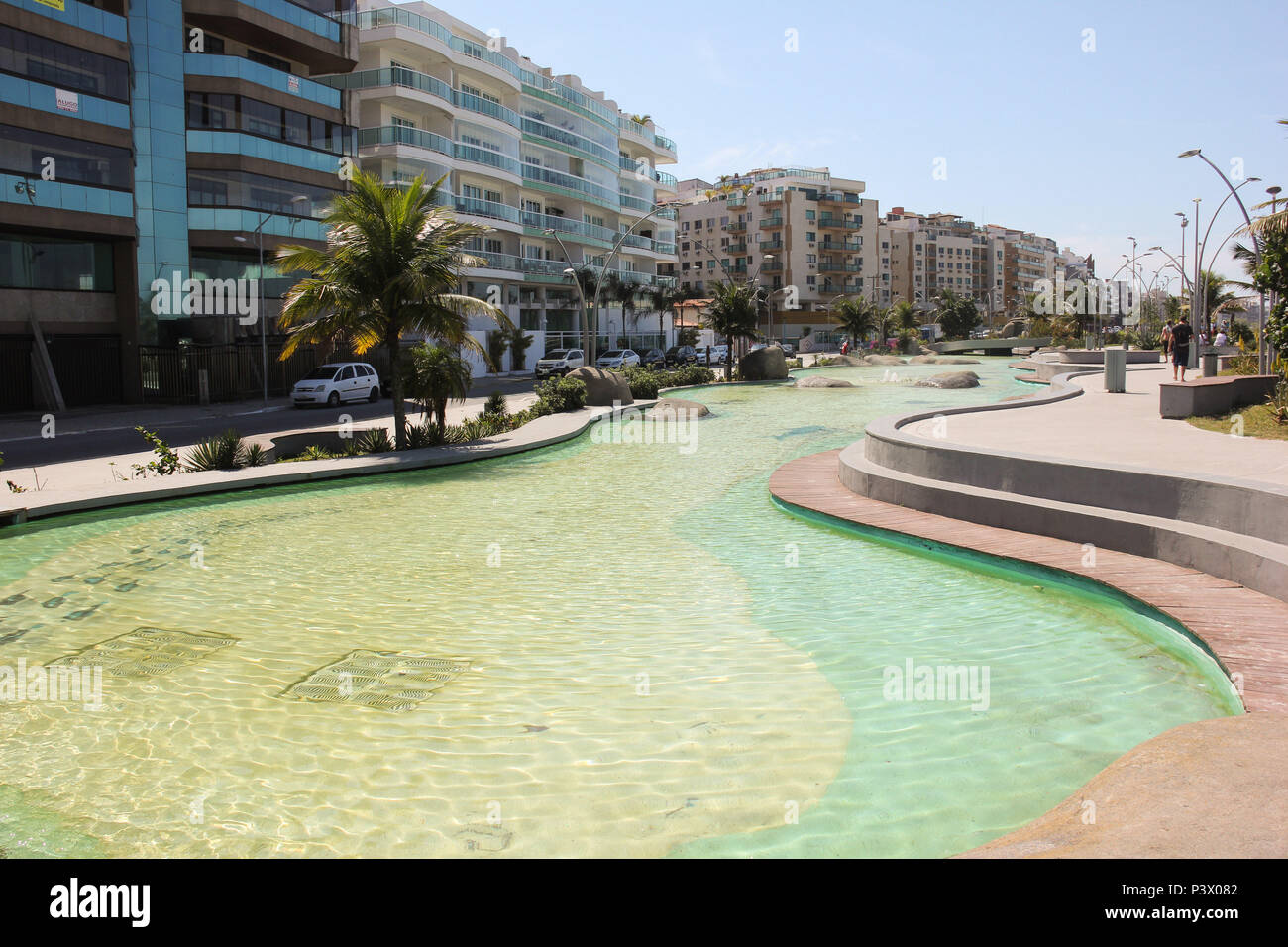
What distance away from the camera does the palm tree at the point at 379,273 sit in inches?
800

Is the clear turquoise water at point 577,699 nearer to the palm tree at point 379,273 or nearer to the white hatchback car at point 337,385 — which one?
the palm tree at point 379,273

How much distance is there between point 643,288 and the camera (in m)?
79.6

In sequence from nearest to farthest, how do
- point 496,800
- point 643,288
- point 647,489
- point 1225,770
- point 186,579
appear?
point 1225,770
point 496,800
point 186,579
point 647,489
point 643,288

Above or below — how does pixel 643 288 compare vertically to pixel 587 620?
above

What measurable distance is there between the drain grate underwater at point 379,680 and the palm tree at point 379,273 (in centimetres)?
1347

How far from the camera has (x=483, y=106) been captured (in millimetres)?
58750

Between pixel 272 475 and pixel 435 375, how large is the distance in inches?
226

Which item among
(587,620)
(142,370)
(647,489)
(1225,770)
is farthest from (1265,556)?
(142,370)

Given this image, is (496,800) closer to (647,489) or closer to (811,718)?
(811,718)

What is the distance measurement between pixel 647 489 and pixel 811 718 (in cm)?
982

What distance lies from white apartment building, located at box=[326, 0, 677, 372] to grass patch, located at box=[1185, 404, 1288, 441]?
100 ft

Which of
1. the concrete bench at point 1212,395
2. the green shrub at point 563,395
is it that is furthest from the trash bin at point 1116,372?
the green shrub at point 563,395

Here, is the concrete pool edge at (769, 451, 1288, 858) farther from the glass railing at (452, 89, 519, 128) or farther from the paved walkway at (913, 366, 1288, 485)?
the glass railing at (452, 89, 519, 128)
